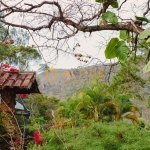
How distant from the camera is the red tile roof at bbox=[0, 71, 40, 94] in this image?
5.02m

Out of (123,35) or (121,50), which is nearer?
(121,50)

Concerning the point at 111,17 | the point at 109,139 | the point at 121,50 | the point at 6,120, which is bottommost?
the point at 6,120

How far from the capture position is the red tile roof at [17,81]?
5016 millimetres

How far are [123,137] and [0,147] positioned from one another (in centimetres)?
301

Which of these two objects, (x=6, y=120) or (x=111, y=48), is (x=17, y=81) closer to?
(x=6, y=120)

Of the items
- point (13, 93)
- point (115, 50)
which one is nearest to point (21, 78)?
point (13, 93)

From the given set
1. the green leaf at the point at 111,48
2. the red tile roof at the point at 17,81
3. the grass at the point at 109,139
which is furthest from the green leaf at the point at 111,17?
the red tile roof at the point at 17,81

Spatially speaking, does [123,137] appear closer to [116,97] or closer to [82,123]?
[82,123]

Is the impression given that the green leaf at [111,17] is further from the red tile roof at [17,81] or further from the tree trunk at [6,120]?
the tree trunk at [6,120]

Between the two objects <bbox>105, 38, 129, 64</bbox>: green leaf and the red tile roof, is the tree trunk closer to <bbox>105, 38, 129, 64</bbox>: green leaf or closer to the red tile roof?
the red tile roof

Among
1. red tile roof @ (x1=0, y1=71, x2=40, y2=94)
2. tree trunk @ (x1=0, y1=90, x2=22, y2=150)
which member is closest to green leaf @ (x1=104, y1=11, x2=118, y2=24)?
red tile roof @ (x1=0, y1=71, x2=40, y2=94)

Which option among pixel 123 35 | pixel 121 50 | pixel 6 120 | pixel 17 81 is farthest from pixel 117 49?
pixel 6 120

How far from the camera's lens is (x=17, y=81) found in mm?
5148

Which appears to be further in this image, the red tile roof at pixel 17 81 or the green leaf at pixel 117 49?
the red tile roof at pixel 17 81
